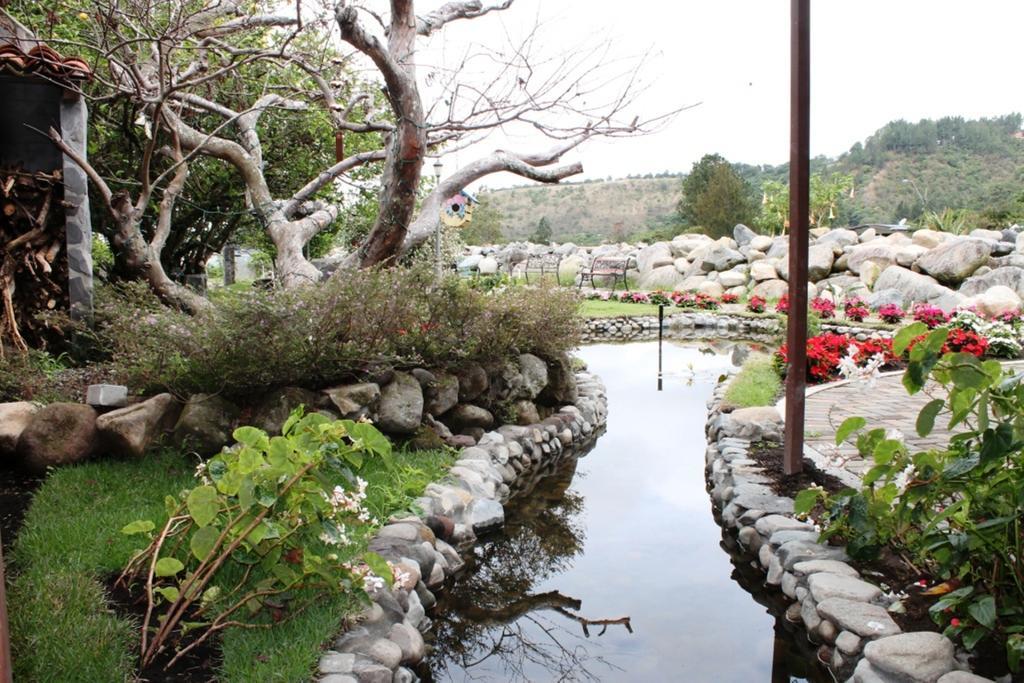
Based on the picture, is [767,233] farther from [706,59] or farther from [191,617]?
[191,617]

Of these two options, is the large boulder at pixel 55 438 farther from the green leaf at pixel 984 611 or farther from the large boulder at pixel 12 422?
the green leaf at pixel 984 611

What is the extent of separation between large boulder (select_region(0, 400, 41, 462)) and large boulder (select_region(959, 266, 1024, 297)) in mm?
13867

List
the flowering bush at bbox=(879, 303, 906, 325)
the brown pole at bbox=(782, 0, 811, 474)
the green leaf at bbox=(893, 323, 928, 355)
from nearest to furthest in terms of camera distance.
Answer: the green leaf at bbox=(893, 323, 928, 355) → the brown pole at bbox=(782, 0, 811, 474) → the flowering bush at bbox=(879, 303, 906, 325)

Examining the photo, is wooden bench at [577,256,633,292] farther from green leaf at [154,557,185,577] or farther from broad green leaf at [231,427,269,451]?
green leaf at [154,557,185,577]

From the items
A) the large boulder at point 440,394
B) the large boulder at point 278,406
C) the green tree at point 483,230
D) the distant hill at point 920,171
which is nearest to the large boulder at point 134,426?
the large boulder at point 278,406

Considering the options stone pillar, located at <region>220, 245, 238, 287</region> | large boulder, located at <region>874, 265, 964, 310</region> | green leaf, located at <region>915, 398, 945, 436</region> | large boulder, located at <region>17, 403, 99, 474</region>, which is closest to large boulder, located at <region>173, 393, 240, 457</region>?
large boulder, located at <region>17, 403, 99, 474</region>

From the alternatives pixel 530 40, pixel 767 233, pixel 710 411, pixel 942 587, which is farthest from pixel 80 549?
pixel 767 233

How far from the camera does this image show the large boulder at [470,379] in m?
5.95

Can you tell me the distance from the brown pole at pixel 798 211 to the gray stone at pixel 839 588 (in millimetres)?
1172

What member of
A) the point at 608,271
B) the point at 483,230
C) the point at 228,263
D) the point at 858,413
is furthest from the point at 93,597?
the point at 483,230

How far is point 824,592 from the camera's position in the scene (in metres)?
3.34

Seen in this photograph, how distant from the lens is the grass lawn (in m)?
2.51

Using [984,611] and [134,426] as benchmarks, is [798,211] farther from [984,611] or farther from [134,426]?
[134,426]

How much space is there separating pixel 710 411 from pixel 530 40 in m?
3.98
